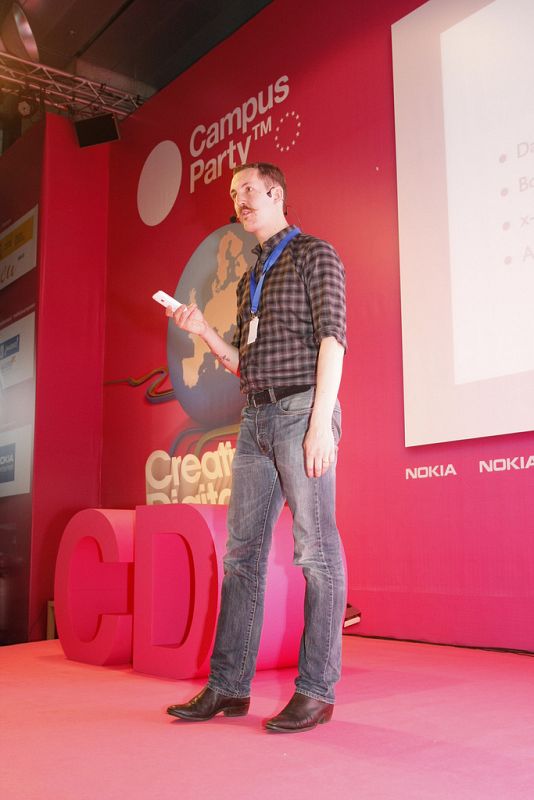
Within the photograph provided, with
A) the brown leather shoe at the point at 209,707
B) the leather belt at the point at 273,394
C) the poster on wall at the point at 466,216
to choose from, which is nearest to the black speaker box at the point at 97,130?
the poster on wall at the point at 466,216

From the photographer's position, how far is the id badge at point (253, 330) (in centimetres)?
196

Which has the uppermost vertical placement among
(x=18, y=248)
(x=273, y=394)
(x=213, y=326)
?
(x=18, y=248)

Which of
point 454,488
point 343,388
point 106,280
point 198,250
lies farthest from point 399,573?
point 106,280

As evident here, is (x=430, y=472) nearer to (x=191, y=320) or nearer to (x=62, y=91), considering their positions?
(x=191, y=320)

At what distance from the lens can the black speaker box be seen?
17.8 feet

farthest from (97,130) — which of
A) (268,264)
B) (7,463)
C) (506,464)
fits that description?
(268,264)

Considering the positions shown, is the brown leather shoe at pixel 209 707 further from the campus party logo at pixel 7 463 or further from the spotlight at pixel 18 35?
the spotlight at pixel 18 35

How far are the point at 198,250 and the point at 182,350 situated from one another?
1.97ft

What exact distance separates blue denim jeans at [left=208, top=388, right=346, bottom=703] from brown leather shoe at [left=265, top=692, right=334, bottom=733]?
19 mm

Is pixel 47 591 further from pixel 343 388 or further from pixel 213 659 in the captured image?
pixel 213 659

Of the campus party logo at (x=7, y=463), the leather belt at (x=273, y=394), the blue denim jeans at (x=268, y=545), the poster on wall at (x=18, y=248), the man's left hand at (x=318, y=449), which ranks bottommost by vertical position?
the blue denim jeans at (x=268, y=545)

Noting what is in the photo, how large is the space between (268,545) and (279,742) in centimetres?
43

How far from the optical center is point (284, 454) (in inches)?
71.8

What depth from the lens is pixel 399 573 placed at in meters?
3.34
